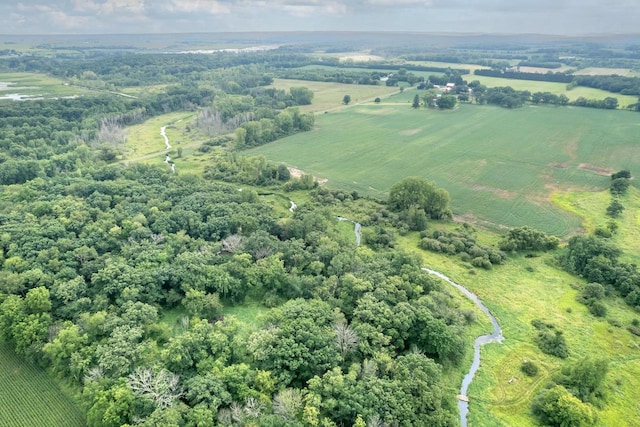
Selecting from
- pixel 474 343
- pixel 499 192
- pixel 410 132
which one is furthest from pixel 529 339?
pixel 410 132

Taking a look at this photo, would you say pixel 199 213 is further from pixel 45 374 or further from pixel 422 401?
pixel 422 401

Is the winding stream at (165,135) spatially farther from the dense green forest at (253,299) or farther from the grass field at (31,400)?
the grass field at (31,400)

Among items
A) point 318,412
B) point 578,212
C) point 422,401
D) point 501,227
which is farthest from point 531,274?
point 318,412

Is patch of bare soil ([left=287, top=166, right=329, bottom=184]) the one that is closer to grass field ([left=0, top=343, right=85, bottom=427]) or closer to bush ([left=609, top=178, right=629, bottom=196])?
bush ([left=609, top=178, right=629, bottom=196])

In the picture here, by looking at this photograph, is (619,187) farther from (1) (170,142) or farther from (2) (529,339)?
(1) (170,142)

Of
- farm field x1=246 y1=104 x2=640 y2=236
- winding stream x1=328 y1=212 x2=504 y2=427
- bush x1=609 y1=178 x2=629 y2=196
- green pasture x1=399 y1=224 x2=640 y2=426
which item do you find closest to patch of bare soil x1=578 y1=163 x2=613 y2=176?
farm field x1=246 y1=104 x2=640 y2=236

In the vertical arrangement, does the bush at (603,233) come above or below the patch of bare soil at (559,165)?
below

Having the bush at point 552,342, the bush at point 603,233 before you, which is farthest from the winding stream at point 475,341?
the bush at point 603,233
